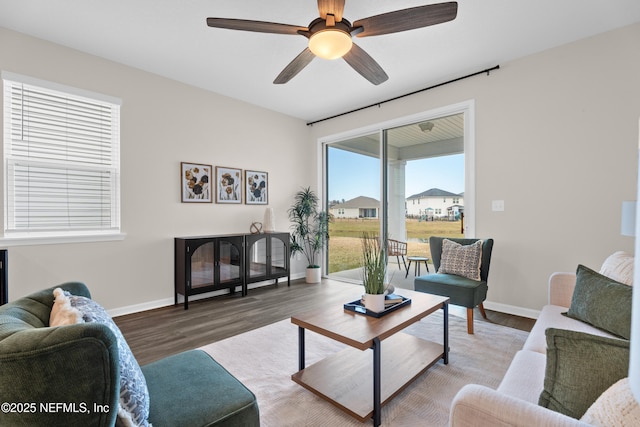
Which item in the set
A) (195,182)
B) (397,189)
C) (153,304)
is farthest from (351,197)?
(153,304)

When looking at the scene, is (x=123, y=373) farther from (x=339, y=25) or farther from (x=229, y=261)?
(x=229, y=261)

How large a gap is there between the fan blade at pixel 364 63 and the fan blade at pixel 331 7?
0.30 metres

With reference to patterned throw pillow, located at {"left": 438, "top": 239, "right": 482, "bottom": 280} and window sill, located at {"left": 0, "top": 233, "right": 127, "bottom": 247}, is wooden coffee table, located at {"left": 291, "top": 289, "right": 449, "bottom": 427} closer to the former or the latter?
patterned throw pillow, located at {"left": 438, "top": 239, "right": 482, "bottom": 280}

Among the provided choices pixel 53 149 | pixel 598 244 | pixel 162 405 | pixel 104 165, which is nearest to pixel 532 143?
pixel 598 244

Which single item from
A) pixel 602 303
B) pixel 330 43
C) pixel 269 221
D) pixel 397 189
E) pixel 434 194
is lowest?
pixel 602 303

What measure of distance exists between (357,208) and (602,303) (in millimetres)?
3435

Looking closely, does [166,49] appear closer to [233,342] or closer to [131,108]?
[131,108]

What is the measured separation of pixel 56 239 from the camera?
2.92 meters

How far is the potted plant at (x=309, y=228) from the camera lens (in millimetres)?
4988

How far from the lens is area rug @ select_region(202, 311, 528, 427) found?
166 centimetres

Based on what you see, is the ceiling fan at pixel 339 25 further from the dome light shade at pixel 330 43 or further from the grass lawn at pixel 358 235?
the grass lawn at pixel 358 235

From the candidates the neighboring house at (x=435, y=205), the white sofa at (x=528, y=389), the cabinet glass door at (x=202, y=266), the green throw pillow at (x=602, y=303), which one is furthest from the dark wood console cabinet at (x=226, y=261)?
the green throw pillow at (x=602, y=303)

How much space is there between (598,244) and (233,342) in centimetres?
353

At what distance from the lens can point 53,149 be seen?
9.77 ft
